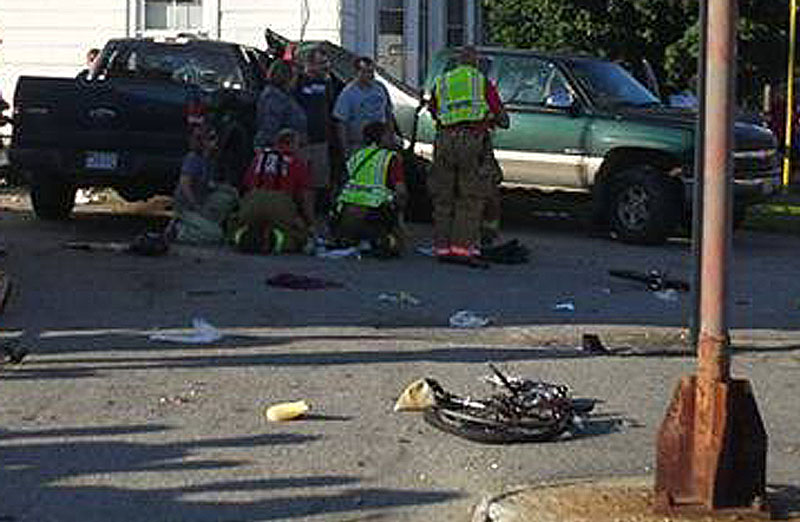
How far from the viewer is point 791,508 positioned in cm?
625

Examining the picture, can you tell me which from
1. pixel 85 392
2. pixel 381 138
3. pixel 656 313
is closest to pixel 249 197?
pixel 381 138

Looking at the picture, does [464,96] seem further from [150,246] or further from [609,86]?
[609,86]

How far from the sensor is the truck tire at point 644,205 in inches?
610

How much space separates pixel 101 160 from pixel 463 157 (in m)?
3.40

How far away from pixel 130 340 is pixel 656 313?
→ 4111 millimetres

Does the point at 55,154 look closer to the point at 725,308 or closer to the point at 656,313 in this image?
the point at 656,313

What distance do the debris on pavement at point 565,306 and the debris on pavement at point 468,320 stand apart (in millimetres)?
749

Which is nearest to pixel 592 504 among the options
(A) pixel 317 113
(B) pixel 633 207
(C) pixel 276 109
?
(C) pixel 276 109

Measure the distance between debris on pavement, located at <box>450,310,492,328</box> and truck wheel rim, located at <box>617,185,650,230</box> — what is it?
4.92 metres

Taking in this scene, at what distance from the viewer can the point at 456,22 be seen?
25.3 metres

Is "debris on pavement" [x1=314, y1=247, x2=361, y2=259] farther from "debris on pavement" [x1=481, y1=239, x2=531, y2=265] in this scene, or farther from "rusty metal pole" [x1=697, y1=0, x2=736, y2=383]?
"rusty metal pole" [x1=697, y1=0, x2=736, y2=383]

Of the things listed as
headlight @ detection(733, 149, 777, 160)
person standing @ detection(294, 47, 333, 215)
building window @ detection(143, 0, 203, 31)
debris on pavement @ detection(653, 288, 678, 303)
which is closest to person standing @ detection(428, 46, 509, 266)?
debris on pavement @ detection(653, 288, 678, 303)

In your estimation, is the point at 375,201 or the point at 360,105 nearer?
the point at 375,201

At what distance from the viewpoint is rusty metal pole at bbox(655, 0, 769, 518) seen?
605cm
